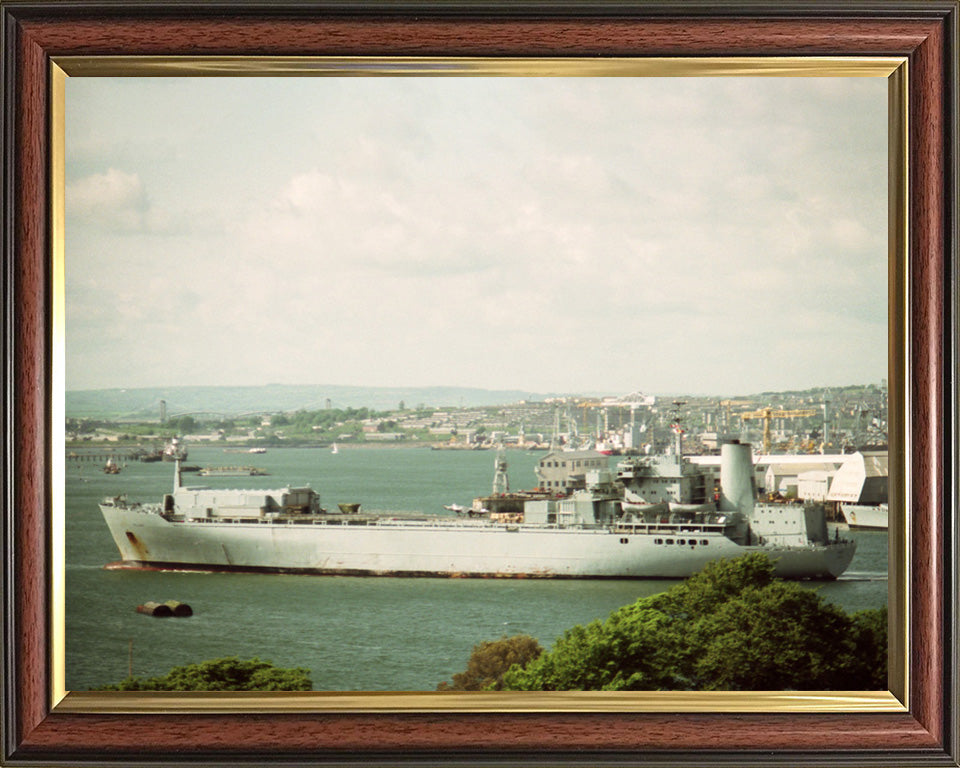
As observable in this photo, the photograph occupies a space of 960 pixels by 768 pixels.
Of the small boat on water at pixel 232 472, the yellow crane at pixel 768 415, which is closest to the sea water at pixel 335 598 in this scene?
the small boat on water at pixel 232 472

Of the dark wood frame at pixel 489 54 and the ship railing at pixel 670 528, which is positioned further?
the ship railing at pixel 670 528

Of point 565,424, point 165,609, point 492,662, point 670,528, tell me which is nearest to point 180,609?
point 165,609

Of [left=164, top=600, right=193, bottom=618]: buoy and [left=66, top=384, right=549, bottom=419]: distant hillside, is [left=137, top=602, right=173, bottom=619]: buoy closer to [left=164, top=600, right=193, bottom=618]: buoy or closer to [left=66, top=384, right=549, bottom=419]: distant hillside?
[left=164, top=600, right=193, bottom=618]: buoy

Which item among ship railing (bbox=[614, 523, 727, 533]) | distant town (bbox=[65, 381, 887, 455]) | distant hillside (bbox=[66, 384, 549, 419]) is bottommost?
ship railing (bbox=[614, 523, 727, 533])

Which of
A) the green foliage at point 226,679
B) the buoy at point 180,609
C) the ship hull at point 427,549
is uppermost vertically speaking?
the ship hull at point 427,549

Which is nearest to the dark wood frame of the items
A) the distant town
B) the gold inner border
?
the gold inner border

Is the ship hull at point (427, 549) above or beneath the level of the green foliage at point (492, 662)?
above

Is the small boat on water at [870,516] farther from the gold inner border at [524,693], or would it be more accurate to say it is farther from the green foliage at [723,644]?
the green foliage at [723,644]
